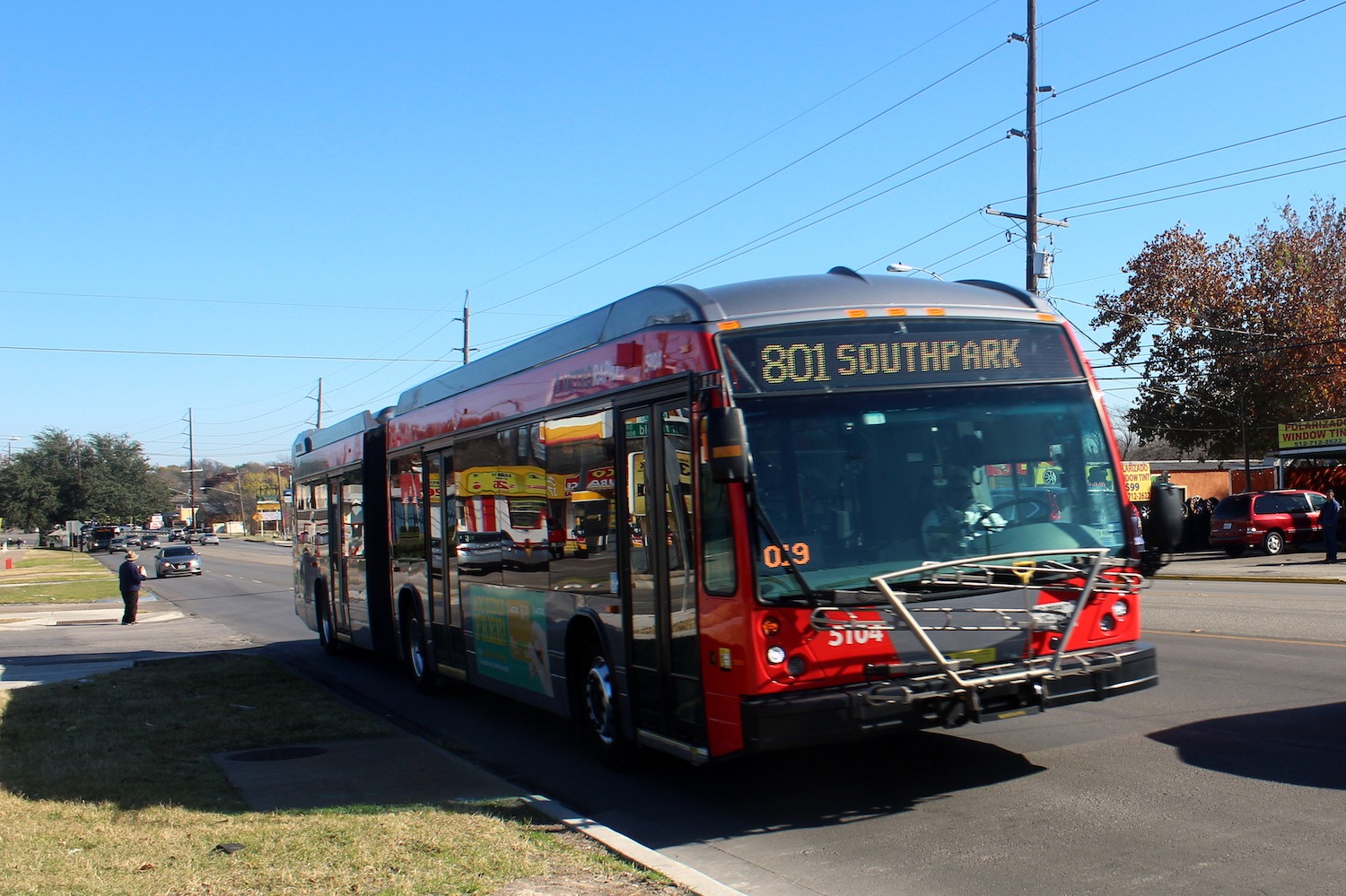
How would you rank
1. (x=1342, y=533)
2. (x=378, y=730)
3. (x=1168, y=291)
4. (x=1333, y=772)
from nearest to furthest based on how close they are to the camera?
(x=1333, y=772) < (x=378, y=730) < (x=1342, y=533) < (x=1168, y=291)

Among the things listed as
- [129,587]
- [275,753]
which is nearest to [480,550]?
[275,753]

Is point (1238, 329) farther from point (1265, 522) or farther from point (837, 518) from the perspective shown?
point (837, 518)

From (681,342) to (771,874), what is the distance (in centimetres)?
308

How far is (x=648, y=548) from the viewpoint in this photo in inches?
314

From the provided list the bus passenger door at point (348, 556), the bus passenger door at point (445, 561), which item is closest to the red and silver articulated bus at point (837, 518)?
the bus passenger door at point (445, 561)

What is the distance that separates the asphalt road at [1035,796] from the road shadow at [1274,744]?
0.07 ft

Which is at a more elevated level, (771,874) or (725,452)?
(725,452)

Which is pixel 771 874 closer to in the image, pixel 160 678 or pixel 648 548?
pixel 648 548

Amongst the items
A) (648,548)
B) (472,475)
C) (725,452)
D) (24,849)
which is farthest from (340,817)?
(472,475)

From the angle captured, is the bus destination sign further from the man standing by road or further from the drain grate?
the man standing by road

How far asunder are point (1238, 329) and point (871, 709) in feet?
145

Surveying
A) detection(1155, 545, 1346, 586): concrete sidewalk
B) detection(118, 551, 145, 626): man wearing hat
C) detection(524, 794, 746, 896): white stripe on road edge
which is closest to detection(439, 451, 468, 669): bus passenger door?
detection(524, 794, 746, 896): white stripe on road edge

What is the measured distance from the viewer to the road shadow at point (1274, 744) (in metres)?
7.39

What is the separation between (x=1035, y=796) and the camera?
7.29m
